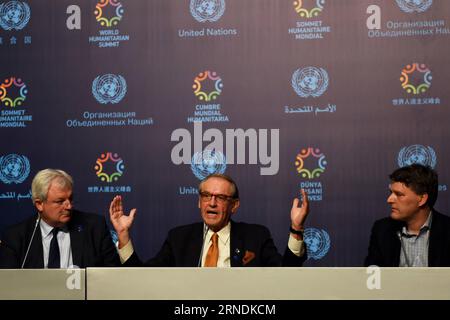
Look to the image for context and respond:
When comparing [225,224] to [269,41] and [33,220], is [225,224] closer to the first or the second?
[33,220]

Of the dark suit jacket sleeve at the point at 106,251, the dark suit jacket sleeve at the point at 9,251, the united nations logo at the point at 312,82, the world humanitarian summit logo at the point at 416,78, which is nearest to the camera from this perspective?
the dark suit jacket sleeve at the point at 9,251

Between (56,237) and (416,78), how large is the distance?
2.36 meters

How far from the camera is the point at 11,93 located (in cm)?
495

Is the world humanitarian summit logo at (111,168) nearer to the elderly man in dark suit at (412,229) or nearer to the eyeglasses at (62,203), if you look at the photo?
the eyeglasses at (62,203)

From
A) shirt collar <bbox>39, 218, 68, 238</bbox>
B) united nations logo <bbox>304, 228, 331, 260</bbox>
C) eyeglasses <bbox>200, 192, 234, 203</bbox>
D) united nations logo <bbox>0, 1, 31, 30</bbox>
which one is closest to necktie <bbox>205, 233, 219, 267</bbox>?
eyeglasses <bbox>200, 192, 234, 203</bbox>

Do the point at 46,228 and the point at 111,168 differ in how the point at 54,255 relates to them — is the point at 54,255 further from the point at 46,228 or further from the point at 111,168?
the point at 111,168

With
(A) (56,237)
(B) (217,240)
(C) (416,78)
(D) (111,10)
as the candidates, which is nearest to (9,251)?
(A) (56,237)

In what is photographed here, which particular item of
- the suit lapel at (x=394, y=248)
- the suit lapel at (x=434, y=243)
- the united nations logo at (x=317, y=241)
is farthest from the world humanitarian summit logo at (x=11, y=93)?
the suit lapel at (x=434, y=243)

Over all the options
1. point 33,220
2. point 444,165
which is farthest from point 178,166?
point 444,165

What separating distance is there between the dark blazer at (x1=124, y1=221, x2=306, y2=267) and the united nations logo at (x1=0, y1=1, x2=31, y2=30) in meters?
2.03

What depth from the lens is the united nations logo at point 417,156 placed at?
457 centimetres

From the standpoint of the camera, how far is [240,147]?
472 cm

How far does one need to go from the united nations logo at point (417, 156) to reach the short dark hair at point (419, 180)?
2.11 feet

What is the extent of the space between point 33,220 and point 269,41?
1.89 m
